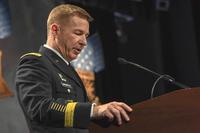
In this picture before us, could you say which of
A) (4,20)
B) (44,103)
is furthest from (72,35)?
(4,20)

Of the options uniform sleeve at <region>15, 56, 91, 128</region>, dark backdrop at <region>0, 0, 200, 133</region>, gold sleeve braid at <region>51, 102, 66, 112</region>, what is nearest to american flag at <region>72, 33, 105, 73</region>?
dark backdrop at <region>0, 0, 200, 133</region>

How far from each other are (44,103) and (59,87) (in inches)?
6.5

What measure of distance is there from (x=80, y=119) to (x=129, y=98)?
4144 mm

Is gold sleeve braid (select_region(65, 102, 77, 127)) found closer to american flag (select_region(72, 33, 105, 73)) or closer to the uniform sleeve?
the uniform sleeve

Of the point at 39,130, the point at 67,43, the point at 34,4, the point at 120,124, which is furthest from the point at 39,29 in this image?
the point at 120,124

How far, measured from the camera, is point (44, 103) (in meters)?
1.64

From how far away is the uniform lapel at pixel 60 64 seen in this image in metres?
1.89

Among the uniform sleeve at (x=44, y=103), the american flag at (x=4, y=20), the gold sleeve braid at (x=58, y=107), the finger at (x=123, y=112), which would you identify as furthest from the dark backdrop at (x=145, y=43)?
the finger at (x=123, y=112)

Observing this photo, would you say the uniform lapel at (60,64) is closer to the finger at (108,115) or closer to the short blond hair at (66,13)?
the short blond hair at (66,13)

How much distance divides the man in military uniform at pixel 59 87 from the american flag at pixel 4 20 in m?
1.27

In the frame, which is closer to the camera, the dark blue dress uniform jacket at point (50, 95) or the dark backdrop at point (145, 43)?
the dark blue dress uniform jacket at point (50, 95)

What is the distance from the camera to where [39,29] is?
329 cm

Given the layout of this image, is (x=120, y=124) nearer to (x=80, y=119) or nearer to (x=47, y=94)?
(x=80, y=119)

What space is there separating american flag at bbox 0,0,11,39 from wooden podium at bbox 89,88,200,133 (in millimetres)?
1754
